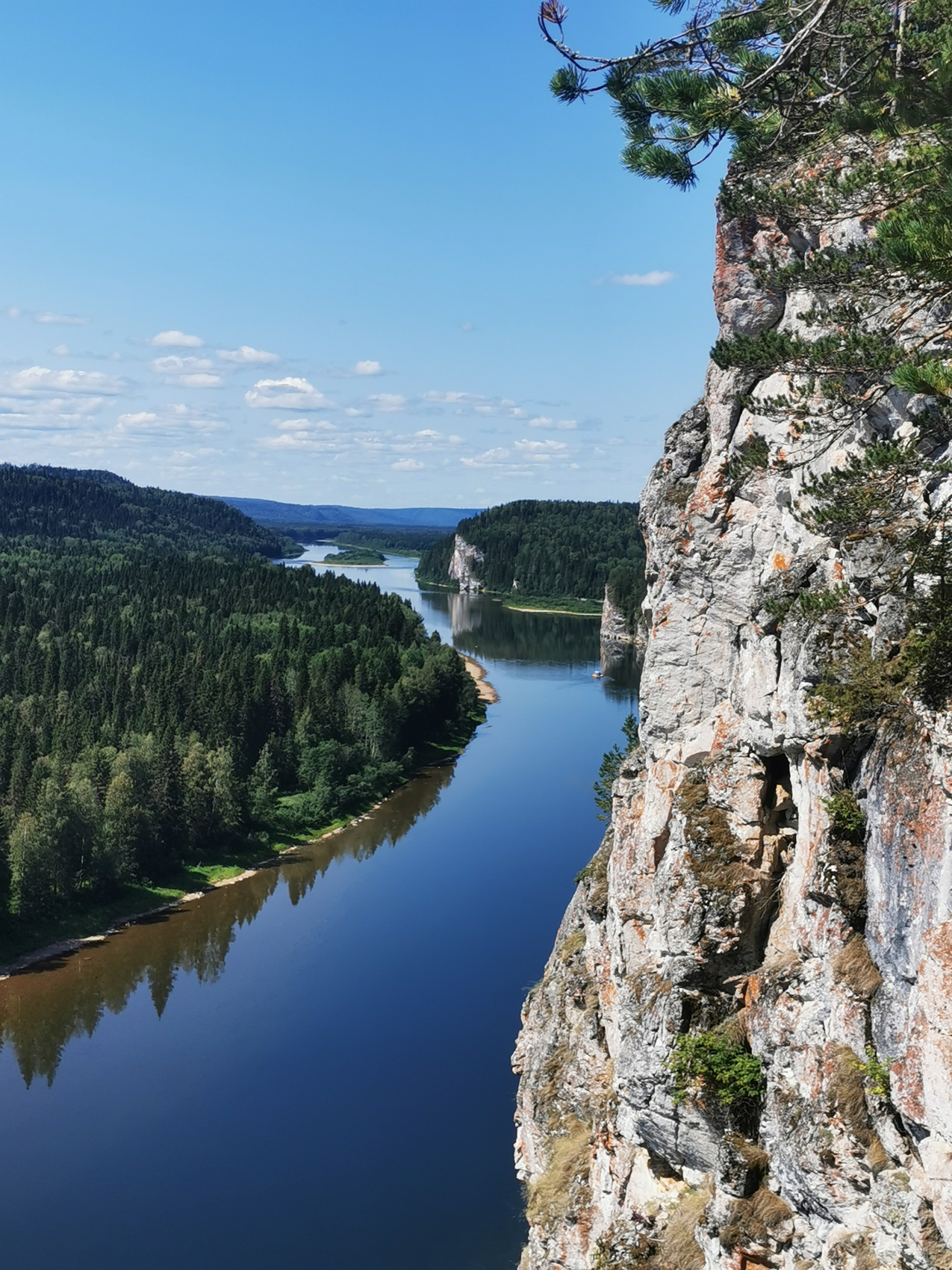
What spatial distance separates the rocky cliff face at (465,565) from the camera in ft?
506

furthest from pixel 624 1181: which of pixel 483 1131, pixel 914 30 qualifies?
pixel 914 30

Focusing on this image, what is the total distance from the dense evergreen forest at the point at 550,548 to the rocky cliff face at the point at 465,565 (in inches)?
41.0

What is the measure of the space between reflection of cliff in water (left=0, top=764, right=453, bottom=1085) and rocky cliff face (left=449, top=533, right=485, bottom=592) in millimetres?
109467

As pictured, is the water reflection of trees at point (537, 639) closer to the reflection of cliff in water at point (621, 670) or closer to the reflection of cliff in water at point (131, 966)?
the reflection of cliff in water at point (621, 670)

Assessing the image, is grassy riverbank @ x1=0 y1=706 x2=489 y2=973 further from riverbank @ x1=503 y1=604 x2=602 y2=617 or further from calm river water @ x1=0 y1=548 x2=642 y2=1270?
riverbank @ x1=503 y1=604 x2=602 y2=617

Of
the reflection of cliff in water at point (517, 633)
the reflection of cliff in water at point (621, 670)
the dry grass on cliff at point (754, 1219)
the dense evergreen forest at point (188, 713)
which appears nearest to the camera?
the dry grass on cliff at point (754, 1219)

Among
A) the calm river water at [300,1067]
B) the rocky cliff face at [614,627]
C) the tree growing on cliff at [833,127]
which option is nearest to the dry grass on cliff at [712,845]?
the tree growing on cliff at [833,127]

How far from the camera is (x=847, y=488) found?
10328 millimetres

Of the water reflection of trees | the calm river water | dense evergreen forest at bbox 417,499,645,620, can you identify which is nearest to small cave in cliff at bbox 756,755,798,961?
the calm river water

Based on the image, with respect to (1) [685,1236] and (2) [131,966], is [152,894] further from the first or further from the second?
(1) [685,1236]

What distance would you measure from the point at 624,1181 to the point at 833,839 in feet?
19.9

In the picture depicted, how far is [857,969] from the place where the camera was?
1039cm

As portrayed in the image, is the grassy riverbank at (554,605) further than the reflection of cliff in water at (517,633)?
Yes

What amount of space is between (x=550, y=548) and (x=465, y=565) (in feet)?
55.4
